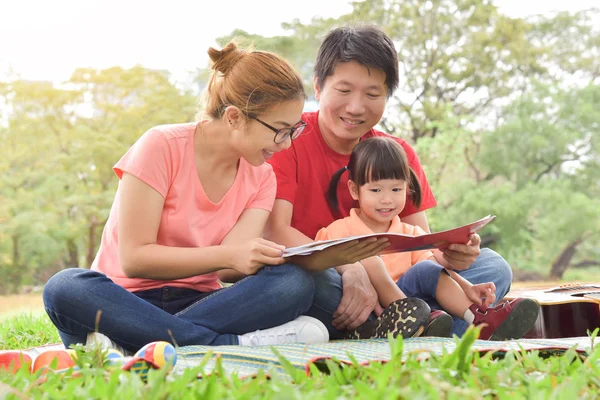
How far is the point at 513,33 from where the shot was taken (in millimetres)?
12227

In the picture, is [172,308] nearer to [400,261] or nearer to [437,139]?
[400,261]

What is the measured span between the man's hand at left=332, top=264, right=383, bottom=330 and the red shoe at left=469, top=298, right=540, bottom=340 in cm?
41

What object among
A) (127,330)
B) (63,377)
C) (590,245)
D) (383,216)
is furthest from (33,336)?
(590,245)

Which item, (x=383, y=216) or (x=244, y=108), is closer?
(x=244, y=108)

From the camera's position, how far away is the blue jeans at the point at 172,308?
229 cm

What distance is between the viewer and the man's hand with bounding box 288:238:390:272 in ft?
7.50

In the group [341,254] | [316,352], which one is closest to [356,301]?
[341,254]

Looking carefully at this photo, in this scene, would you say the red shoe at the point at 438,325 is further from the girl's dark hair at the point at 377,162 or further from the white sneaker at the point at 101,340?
the white sneaker at the point at 101,340

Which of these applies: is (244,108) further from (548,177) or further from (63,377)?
(548,177)

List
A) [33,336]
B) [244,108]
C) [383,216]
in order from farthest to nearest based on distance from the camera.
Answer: [33,336]
[383,216]
[244,108]

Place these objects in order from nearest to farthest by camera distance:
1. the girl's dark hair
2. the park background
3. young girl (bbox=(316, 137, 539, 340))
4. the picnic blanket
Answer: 1. the picnic blanket
2. young girl (bbox=(316, 137, 539, 340))
3. the girl's dark hair
4. the park background

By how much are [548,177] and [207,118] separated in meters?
9.39

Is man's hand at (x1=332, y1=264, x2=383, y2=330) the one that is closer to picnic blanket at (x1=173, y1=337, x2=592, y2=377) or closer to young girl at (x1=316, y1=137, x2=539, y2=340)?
young girl at (x1=316, y1=137, x2=539, y2=340)

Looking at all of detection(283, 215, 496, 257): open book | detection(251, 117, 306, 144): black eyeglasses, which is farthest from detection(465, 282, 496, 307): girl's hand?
detection(251, 117, 306, 144): black eyeglasses
